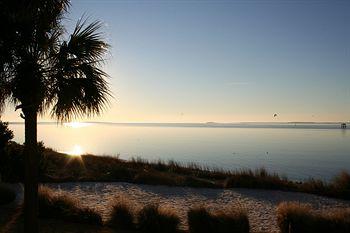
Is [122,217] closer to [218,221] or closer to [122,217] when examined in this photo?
[122,217]

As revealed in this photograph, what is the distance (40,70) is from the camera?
7992 mm

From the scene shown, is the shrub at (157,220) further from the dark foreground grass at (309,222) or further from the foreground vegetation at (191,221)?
the dark foreground grass at (309,222)

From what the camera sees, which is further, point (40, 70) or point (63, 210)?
point (63, 210)

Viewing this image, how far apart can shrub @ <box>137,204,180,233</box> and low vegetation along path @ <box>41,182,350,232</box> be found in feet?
3.22

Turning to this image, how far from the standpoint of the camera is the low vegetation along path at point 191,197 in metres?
12.5

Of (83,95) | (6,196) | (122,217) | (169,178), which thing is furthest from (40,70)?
(169,178)

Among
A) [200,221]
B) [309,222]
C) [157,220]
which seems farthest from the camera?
[157,220]

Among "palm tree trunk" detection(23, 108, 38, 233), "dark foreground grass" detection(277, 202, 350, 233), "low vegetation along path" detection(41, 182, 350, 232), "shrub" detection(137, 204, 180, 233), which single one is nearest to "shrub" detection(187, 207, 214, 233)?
"shrub" detection(137, 204, 180, 233)

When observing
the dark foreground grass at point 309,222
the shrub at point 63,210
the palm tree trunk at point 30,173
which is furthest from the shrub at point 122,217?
the dark foreground grass at point 309,222

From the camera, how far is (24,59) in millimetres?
7875

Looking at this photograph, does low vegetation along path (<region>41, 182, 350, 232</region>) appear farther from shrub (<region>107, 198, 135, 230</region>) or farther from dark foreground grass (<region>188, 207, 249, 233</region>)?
dark foreground grass (<region>188, 207, 249, 233</region>)

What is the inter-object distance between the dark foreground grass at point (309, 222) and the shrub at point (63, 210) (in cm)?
448

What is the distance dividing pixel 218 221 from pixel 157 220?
1.44 meters

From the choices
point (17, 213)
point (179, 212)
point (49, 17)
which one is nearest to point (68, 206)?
point (17, 213)
